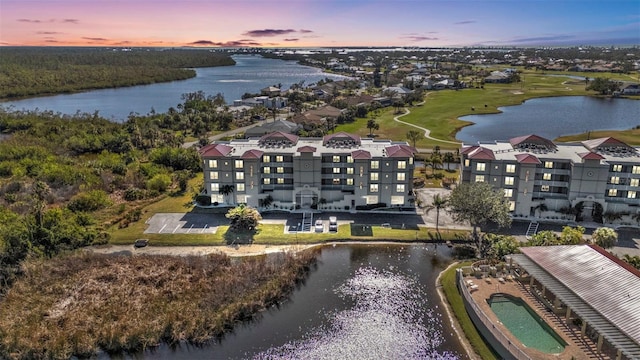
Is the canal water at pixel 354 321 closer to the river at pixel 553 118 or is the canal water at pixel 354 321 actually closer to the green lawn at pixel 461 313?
the green lawn at pixel 461 313

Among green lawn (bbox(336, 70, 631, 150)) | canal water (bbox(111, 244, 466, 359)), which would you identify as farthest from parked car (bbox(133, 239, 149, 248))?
green lawn (bbox(336, 70, 631, 150))

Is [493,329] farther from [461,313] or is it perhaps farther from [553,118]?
[553,118]

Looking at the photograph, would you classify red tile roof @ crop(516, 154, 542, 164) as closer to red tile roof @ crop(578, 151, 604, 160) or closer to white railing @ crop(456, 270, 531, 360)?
red tile roof @ crop(578, 151, 604, 160)

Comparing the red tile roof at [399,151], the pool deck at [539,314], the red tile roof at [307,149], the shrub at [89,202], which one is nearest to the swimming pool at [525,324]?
the pool deck at [539,314]

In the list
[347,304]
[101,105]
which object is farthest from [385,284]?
[101,105]

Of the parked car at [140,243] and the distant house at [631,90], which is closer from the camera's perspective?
the parked car at [140,243]

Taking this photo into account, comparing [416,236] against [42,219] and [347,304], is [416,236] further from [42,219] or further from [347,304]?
[42,219]
